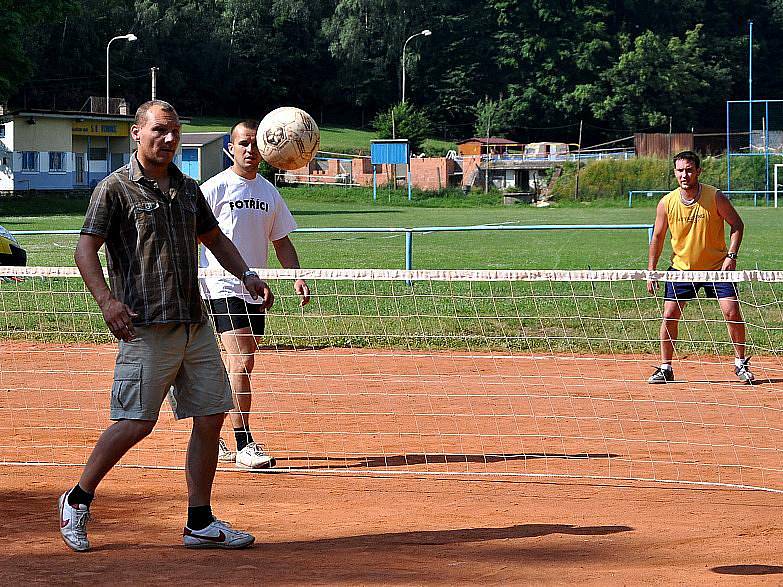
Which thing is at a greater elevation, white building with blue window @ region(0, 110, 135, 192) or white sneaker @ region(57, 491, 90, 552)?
white building with blue window @ region(0, 110, 135, 192)

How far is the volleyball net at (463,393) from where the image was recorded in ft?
24.3

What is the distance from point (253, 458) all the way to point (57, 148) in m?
57.8

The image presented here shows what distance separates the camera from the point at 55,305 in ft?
51.5

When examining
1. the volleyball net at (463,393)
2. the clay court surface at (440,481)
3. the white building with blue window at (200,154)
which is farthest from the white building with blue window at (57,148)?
the clay court surface at (440,481)

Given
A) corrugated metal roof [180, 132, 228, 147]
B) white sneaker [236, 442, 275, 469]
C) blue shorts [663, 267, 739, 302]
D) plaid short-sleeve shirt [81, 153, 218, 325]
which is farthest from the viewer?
corrugated metal roof [180, 132, 228, 147]

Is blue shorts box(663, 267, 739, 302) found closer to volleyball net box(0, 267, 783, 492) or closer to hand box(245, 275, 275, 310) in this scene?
volleyball net box(0, 267, 783, 492)

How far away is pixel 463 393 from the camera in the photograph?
10164 mm

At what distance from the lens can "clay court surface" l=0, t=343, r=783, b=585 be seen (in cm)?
514

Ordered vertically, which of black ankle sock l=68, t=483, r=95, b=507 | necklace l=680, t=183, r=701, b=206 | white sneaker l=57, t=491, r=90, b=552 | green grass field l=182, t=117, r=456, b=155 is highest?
green grass field l=182, t=117, r=456, b=155

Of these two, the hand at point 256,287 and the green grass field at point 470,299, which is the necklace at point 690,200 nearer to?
the green grass field at point 470,299

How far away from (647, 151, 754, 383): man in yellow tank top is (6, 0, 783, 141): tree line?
85.6 m

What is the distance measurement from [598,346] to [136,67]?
87049 mm

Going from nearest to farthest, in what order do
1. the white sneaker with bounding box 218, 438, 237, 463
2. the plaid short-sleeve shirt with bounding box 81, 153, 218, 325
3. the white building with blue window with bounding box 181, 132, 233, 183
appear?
the plaid short-sleeve shirt with bounding box 81, 153, 218, 325 → the white sneaker with bounding box 218, 438, 237, 463 → the white building with blue window with bounding box 181, 132, 233, 183

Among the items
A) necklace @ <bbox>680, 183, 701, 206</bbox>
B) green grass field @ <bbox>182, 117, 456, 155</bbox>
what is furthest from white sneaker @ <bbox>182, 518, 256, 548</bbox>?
green grass field @ <bbox>182, 117, 456, 155</bbox>
